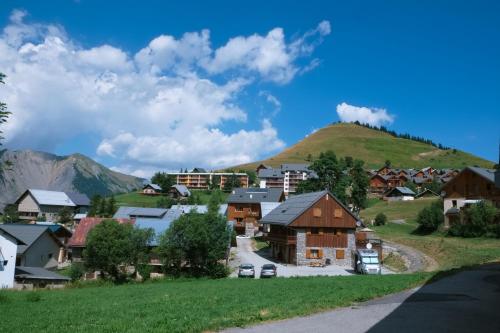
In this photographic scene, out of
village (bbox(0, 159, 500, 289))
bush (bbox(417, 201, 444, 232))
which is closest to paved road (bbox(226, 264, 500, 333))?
village (bbox(0, 159, 500, 289))

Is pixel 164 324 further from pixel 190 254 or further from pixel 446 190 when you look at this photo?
pixel 446 190

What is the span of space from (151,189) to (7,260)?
10687 cm

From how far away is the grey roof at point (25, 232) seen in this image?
5403 centimetres

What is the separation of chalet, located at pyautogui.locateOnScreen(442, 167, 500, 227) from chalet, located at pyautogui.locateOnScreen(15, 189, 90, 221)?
9475 centimetres

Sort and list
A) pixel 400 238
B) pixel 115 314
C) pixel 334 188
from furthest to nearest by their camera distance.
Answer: pixel 334 188
pixel 400 238
pixel 115 314

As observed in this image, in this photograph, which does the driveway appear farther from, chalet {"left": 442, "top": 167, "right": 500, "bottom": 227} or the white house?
the white house

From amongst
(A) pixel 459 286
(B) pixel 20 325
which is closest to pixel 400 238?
(A) pixel 459 286

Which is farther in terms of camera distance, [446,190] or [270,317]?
[446,190]

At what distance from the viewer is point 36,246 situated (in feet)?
185

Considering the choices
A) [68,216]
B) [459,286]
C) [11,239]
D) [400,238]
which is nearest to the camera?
[459,286]

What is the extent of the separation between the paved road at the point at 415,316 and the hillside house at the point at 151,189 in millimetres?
135460

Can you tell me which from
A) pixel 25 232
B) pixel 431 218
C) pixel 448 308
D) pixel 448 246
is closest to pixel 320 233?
pixel 448 246

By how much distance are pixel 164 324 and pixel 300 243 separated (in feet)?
131

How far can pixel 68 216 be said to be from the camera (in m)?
104
